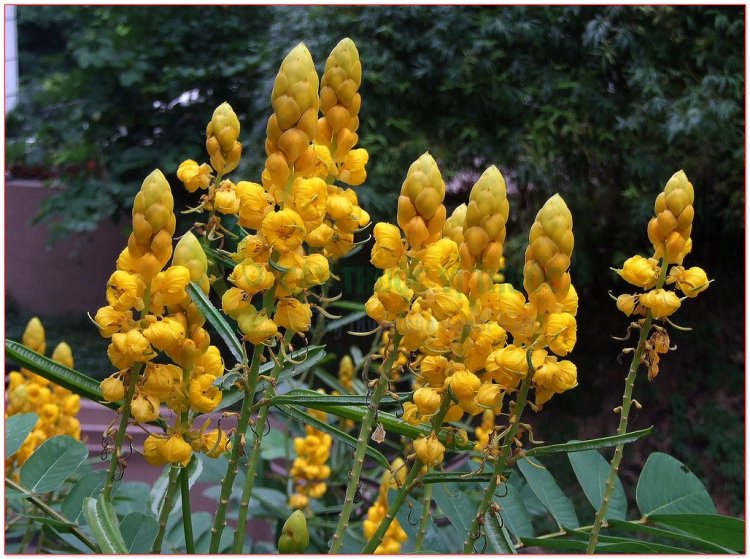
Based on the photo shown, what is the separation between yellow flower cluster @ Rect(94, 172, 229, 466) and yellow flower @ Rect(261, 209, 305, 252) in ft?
0.23

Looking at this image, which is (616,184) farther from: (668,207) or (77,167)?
(77,167)

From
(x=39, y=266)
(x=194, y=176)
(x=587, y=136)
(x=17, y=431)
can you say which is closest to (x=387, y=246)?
(x=194, y=176)

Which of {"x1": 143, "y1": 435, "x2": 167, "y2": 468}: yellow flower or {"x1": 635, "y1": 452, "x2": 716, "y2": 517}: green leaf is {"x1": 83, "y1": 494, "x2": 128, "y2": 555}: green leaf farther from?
{"x1": 635, "y1": 452, "x2": 716, "y2": 517}: green leaf

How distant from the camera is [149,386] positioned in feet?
1.71

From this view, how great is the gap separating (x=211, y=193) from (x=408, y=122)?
7.31ft

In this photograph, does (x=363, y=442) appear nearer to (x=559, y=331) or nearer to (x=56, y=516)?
(x=559, y=331)

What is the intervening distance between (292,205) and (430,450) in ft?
0.64

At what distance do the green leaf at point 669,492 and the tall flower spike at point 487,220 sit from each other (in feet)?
1.17

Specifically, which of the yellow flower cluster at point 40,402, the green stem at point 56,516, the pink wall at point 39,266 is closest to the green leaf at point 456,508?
the green stem at point 56,516

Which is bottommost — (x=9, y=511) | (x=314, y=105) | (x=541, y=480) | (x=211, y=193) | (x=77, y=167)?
(x=77, y=167)

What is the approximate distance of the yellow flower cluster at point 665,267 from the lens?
57cm

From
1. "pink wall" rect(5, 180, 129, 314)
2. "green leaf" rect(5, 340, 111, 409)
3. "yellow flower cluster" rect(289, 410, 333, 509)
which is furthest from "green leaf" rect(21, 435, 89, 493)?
"pink wall" rect(5, 180, 129, 314)

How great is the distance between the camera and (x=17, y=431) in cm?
75

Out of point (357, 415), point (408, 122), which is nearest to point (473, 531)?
point (357, 415)
